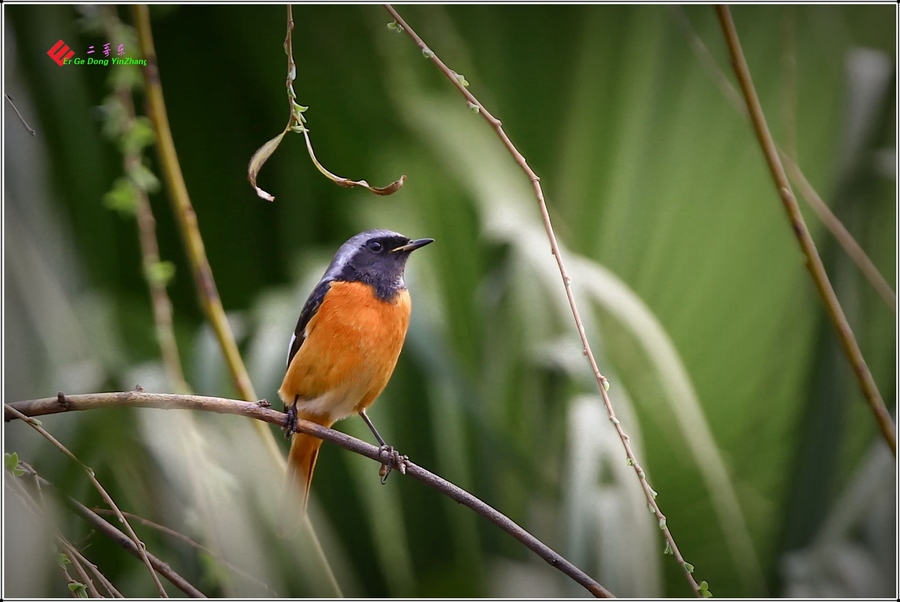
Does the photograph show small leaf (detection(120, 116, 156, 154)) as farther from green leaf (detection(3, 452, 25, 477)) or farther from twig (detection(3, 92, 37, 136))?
green leaf (detection(3, 452, 25, 477))

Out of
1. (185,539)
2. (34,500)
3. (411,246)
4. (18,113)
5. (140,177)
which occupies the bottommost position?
(185,539)

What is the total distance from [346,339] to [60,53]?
67 centimetres

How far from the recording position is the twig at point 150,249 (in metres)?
1.23

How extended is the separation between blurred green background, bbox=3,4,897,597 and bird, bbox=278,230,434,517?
0.21 feet

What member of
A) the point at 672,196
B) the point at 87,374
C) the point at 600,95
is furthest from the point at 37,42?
the point at 672,196

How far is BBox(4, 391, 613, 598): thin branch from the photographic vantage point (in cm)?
106

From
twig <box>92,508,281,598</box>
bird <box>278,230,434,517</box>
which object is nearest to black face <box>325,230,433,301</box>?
bird <box>278,230,434,517</box>

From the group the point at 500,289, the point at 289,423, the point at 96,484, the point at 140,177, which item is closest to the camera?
the point at 96,484

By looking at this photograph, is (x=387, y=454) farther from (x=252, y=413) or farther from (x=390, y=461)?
(x=252, y=413)

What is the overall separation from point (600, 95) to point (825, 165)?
44 centimetres

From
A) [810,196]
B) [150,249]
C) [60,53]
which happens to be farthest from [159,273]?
[810,196]

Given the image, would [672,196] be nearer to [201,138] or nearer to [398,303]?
[398,303]

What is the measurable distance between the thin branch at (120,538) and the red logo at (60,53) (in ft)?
2.14

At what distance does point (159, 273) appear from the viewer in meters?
1.24
